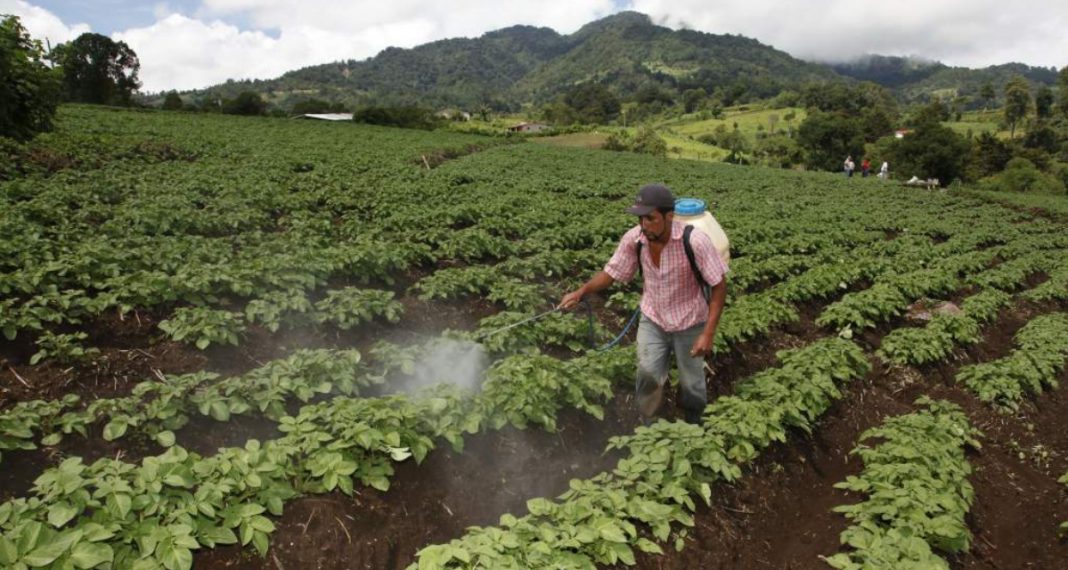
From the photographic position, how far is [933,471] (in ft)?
16.6

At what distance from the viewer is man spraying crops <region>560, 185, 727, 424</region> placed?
4.92 meters

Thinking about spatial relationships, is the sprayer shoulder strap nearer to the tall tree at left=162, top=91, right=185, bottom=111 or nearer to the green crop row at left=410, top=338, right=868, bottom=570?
the green crop row at left=410, top=338, right=868, bottom=570

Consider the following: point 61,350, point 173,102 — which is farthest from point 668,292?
point 173,102

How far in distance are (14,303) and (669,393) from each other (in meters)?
6.87

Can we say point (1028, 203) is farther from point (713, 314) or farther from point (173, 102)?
point (173, 102)

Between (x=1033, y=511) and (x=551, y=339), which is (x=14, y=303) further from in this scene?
(x=1033, y=511)

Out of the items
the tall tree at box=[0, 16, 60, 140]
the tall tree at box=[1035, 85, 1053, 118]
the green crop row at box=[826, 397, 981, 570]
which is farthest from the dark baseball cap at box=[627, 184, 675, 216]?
the tall tree at box=[1035, 85, 1053, 118]

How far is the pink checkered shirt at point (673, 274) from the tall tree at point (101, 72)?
257ft

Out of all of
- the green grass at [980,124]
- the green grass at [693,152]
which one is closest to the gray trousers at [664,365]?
the green grass at [693,152]

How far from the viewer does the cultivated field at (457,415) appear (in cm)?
361

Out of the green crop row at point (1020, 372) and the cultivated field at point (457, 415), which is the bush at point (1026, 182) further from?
the cultivated field at point (457, 415)

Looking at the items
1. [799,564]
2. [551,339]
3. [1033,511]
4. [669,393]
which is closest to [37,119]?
[551,339]

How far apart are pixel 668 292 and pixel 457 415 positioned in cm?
210

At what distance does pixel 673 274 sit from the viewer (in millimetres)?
5168
